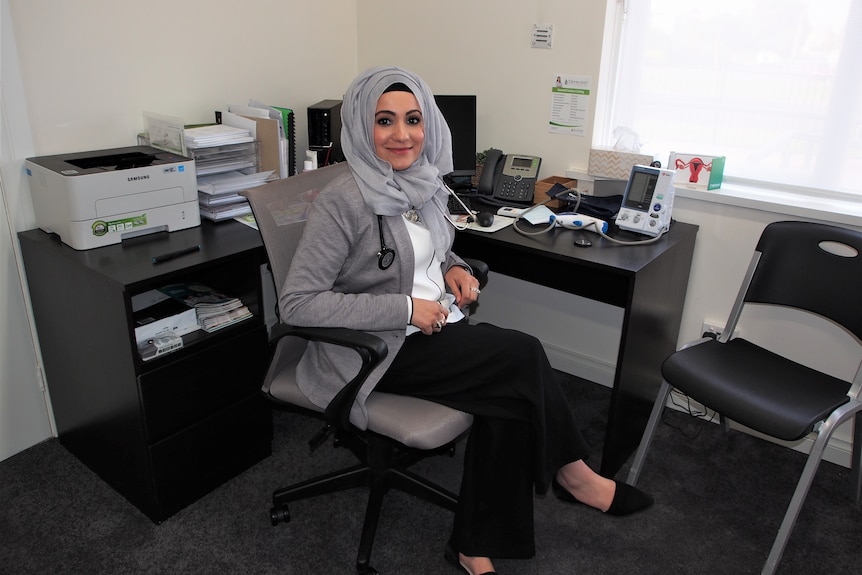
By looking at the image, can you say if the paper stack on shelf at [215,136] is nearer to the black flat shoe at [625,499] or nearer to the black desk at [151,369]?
the black desk at [151,369]

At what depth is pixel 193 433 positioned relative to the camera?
6.14 ft

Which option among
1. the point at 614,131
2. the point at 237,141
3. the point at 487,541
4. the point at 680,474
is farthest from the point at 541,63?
the point at 487,541

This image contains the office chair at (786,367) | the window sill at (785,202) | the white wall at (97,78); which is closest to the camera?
the office chair at (786,367)

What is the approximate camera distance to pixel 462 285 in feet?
5.99

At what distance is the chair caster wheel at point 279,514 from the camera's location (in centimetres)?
185

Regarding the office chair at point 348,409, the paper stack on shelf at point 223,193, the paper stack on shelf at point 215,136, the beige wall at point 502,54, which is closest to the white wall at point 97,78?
the paper stack on shelf at point 215,136

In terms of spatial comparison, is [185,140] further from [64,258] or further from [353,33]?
[353,33]

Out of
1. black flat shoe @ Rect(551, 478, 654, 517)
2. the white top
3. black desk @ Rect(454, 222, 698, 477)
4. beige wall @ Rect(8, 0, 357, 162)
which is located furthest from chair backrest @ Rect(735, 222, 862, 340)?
beige wall @ Rect(8, 0, 357, 162)

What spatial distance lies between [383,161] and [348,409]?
0.62m

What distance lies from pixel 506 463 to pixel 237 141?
1.32 meters

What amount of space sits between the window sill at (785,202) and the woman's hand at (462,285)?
34.3 inches

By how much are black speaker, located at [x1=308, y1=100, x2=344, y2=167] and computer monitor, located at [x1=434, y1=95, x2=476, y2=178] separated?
40 centimetres

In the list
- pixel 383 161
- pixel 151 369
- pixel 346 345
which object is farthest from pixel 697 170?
pixel 151 369

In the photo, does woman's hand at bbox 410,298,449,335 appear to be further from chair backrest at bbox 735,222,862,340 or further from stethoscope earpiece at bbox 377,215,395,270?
chair backrest at bbox 735,222,862,340
